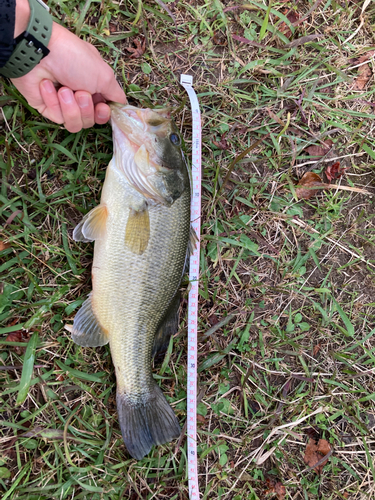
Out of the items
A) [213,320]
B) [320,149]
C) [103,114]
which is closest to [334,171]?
[320,149]

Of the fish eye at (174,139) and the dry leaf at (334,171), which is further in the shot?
the dry leaf at (334,171)

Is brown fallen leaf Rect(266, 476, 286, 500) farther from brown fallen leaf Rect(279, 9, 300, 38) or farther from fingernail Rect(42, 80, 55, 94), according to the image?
brown fallen leaf Rect(279, 9, 300, 38)

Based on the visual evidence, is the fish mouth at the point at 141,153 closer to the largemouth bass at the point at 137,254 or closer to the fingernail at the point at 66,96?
the largemouth bass at the point at 137,254

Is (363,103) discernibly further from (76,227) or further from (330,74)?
(76,227)

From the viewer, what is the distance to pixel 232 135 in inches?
112

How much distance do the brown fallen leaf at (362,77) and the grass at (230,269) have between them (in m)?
0.06

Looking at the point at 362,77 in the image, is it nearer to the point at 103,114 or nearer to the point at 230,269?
Result: the point at 230,269

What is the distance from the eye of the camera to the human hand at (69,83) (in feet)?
6.79

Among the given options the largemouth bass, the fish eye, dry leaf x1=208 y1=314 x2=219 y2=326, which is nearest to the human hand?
the largemouth bass

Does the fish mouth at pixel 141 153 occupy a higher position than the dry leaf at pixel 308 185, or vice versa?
the fish mouth at pixel 141 153

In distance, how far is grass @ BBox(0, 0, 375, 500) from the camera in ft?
7.77

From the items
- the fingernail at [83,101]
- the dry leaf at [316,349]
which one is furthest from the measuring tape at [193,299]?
the dry leaf at [316,349]

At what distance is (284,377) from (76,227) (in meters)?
2.11

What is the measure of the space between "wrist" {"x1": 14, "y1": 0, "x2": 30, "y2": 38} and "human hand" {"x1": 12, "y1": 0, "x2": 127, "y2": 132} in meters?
0.16
